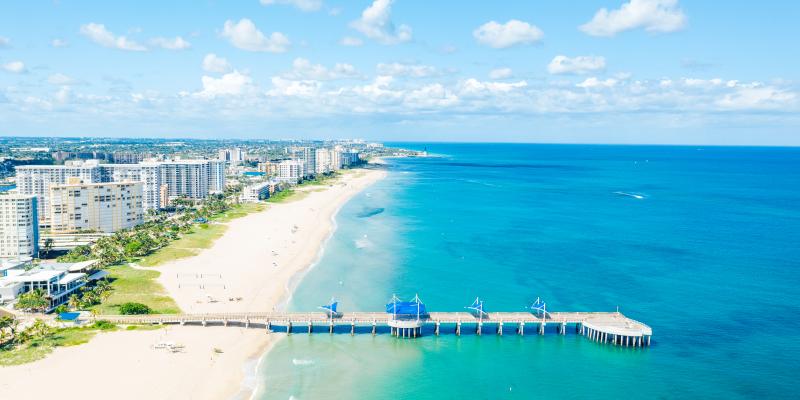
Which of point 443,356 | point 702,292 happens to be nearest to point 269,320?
point 443,356

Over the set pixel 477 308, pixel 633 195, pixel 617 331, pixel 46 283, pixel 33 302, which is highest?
pixel 633 195

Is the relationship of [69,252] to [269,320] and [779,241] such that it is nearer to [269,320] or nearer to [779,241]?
[269,320]

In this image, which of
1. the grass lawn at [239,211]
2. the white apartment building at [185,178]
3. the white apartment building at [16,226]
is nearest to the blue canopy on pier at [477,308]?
the white apartment building at [16,226]

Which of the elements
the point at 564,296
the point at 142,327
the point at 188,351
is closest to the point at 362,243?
the point at 564,296

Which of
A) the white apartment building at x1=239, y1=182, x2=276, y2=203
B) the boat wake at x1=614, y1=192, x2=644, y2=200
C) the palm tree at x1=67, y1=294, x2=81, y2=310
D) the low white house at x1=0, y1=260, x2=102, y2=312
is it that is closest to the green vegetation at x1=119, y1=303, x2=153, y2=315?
the palm tree at x1=67, y1=294, x2=81, y2=310

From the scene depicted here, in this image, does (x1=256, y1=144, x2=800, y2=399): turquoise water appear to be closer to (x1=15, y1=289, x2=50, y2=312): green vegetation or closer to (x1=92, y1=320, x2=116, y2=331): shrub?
(x1=92, y1=320, x2=116, y2=331): shrub

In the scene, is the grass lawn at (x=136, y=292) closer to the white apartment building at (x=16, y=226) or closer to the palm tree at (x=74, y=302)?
the palm tree at (x=74, y=302)

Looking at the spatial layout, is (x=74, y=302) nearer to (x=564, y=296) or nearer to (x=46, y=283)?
(x=46, y=283)
